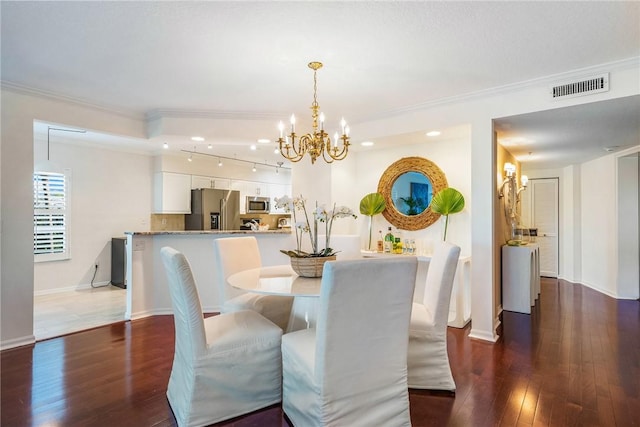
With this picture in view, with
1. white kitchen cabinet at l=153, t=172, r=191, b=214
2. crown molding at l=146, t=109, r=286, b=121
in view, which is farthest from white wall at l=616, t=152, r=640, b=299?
white kitchen cabinet at l=153, t=172, r=191, b=214

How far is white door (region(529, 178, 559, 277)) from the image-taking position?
6500 mm

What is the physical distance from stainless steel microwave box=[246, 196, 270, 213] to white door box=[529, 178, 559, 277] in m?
5.30

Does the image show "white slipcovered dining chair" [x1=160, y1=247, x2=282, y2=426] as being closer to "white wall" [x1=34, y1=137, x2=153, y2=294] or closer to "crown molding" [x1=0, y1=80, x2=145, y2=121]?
"crown molding" [x1=0, y1=80, x2=145, y2=121]

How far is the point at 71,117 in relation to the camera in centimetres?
357

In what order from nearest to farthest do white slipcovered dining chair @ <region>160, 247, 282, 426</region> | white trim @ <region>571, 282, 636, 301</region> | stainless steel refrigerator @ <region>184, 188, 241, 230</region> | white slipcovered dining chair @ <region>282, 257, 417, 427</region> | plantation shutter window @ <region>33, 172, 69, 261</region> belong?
1. white slipcovered dining chair @ <region>282, 257, 417, 427</region>
2. white slipcovered dining chair @ <region>160, 247, 282, 426</region>
3. white trim @ <region>571, 282, 636, 301</region>
4. plantation shutter window @ <region>33, 172, 69, 261</region>
5. stainless steel refrigerator @ <region>184, 188, 241, 230</region>

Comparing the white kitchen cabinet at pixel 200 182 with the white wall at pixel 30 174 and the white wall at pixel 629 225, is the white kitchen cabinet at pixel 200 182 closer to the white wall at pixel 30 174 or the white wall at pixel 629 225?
the white wall at pixel 30 174

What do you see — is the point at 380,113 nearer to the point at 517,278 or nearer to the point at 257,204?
the point at 517,278

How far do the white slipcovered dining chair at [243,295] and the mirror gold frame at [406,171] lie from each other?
6.69ft

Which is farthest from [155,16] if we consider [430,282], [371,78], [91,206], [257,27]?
[91,206]

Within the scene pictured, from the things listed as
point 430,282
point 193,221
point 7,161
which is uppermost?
point 7,161

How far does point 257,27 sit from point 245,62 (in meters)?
0.54

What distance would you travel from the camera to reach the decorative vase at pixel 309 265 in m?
2.52

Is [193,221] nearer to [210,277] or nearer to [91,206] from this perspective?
[91,206]

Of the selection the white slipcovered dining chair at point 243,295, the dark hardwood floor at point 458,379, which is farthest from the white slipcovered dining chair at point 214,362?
the white slipcovered dining chair at point 243,295
